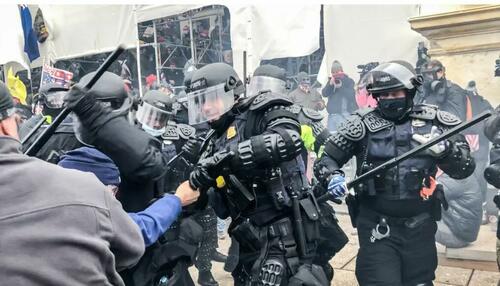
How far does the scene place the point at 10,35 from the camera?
991cm

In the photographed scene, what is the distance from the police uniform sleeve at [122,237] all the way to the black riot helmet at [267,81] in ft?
13.3

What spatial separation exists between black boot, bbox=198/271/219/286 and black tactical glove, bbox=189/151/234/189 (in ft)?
8.10

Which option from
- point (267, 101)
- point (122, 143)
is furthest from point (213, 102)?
point (122, 143)

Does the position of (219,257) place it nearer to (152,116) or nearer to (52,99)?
(152,116)

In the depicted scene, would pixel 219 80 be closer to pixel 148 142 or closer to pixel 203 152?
pixel 203 152

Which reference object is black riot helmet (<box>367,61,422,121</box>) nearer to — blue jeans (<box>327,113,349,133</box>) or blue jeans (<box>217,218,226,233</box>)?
blue jeans (<box>217,218,226,233</box>)

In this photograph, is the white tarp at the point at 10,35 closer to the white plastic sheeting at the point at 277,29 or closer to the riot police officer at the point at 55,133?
the white plastic sheeting at the point at 277,29

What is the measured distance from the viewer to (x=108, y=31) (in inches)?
394

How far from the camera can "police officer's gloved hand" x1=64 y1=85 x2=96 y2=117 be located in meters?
2.12

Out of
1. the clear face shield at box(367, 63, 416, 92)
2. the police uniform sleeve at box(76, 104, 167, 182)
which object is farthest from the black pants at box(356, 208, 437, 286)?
the police uniform sleeve at box(76, 104, 167, 182)

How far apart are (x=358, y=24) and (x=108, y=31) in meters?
5.04

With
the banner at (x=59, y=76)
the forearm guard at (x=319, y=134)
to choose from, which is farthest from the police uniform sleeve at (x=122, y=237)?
the banner at (x=59, y=76)

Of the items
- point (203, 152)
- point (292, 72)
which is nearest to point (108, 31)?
point (292, 72)

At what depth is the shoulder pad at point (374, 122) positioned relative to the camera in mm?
3467
